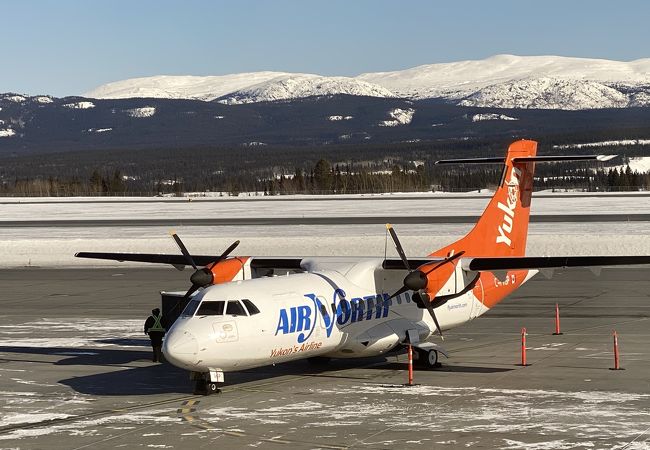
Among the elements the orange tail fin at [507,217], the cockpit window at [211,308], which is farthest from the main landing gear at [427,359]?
the cockpit window at [211,308]

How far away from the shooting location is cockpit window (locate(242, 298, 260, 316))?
22.4 m

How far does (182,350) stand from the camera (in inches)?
826

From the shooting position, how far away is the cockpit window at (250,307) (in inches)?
882

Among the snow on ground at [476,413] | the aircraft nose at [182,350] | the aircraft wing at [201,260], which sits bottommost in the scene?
the snow on ground at [476,413]

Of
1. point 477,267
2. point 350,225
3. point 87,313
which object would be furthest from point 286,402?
point 350,225

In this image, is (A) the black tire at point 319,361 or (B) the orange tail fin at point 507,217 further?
(B) the orange tail fin at point 507,217

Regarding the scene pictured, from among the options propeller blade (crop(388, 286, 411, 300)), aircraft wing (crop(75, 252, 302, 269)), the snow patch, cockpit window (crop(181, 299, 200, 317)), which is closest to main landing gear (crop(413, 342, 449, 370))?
propeller blade (crop(388, 286, 411, 300))

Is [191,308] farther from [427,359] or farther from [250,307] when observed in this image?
[427,359]

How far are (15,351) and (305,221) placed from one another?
5300cm

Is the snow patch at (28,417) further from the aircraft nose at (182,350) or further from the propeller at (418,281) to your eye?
the propeller at (418,281)

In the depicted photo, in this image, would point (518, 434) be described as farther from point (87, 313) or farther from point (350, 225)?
point (350, 225)

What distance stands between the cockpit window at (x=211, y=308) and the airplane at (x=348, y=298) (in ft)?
0.07

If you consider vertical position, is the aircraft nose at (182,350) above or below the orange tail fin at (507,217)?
below

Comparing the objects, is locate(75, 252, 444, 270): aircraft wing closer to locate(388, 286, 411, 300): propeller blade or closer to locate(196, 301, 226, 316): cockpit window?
locate(388, 286, 411, 300): propeller blade
